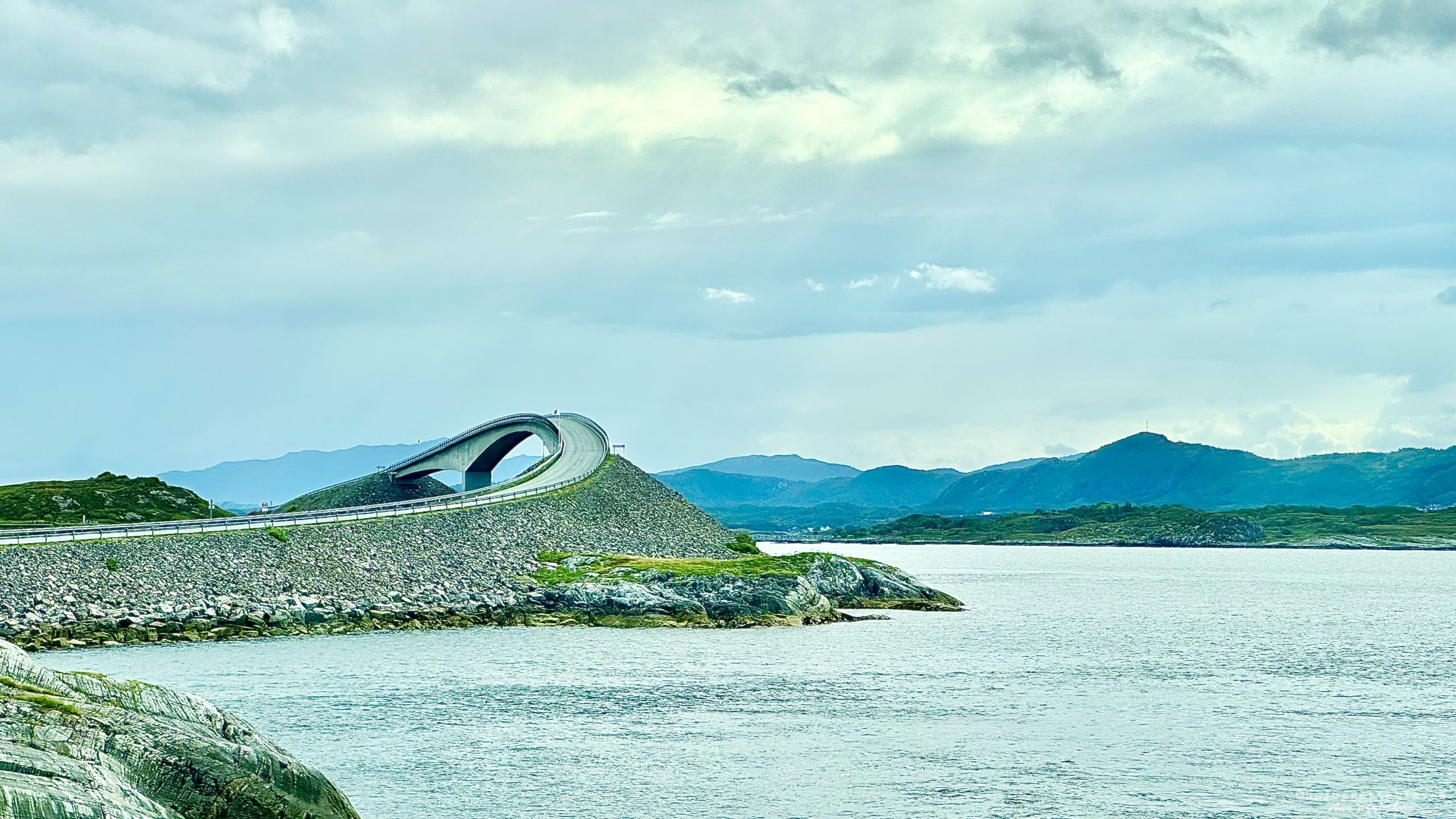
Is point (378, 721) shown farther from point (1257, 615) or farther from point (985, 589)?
point (985, 589)

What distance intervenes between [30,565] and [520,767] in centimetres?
3886

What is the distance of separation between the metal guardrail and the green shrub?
1368cm

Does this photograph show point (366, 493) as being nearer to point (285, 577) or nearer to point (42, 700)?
point (285, 577)

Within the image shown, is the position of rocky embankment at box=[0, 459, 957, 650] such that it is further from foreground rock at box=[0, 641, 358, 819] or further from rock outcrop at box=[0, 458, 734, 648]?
foreground rock at box=[0, 641, 358, 819]

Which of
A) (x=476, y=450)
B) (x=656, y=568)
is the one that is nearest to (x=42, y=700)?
(x=656, y=568)

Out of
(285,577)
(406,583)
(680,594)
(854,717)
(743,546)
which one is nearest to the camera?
(854,717)

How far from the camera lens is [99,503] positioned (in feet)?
399

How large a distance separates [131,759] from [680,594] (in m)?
56.6

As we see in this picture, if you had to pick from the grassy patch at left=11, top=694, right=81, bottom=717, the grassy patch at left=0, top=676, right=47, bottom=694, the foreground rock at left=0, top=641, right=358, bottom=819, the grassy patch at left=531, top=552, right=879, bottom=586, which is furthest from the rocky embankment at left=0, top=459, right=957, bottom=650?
the grassy patch at left=11, top=694, right=81, bottom=717

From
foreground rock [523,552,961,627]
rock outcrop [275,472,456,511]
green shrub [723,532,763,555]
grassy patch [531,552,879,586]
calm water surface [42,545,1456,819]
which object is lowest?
calm water surface [42,545,1456,819]

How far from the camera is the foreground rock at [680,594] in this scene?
72.9 m

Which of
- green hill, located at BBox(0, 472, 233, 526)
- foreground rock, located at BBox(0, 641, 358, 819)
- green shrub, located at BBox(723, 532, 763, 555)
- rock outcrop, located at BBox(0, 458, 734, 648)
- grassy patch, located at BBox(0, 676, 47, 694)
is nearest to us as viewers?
foreground rock, located at BBox(0, 641, 358, 819)

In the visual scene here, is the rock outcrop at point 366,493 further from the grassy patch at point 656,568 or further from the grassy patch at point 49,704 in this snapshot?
the grassy patch at point 49,704

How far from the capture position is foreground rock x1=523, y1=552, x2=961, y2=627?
7294 cm
